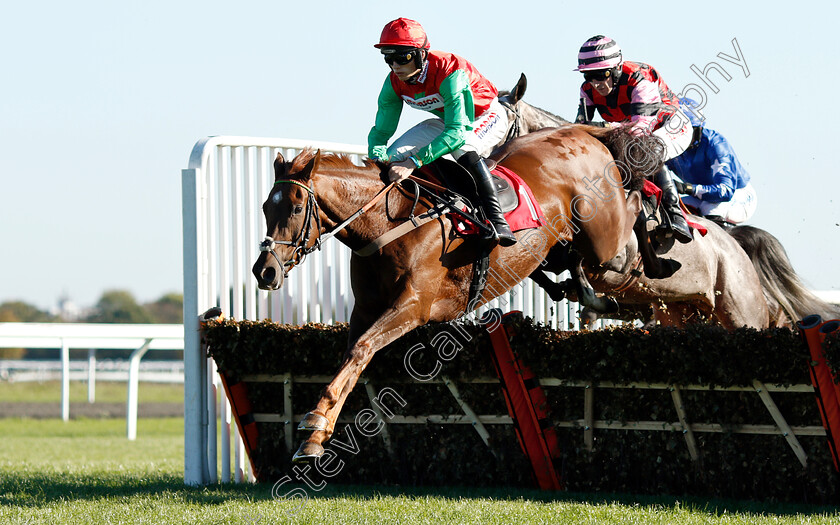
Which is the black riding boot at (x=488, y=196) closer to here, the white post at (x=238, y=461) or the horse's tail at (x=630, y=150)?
the horse's tail at (x=630, y=150)

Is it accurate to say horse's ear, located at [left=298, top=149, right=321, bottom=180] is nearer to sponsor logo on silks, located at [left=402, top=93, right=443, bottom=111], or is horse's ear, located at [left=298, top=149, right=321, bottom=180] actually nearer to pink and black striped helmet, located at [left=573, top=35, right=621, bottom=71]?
sponsor logo on silks, located at [left=402, top=93, right=443, bottom=111]

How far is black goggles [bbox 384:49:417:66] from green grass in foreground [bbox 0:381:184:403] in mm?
17087

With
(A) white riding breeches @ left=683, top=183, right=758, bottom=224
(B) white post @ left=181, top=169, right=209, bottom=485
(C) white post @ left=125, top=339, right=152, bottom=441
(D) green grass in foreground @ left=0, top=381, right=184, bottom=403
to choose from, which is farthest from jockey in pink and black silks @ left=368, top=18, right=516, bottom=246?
(D) green grass in foreground @ left=0, top=381, right=184, bottom=403

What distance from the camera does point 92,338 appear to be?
11.8 meters

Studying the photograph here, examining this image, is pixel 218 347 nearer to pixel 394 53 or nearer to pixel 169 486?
pixel 169 486

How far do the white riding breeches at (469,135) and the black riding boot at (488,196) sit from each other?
0.08 metres

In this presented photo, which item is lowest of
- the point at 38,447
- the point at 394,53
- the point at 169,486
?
the point at 38,447

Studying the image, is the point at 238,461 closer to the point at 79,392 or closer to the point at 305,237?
the point at 305,237

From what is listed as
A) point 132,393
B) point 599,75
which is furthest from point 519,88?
point 132,393

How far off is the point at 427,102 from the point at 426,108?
0.08 m

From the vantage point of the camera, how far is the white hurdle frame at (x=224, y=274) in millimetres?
6141

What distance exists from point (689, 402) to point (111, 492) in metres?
3.34

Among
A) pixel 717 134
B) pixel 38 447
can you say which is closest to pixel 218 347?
pixel 717 134

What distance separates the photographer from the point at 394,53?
16.8 feet
